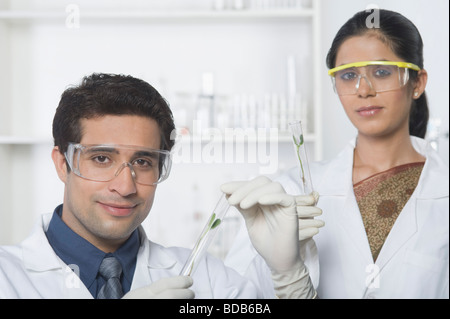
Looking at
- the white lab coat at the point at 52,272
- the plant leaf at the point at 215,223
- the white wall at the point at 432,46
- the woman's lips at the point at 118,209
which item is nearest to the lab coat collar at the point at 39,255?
the white lab coat at the point at 52,272

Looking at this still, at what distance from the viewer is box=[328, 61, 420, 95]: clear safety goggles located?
950 mm

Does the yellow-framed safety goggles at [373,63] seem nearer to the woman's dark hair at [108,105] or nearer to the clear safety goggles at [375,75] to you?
the clear safety goggles at [375,75]

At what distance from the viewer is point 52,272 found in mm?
852

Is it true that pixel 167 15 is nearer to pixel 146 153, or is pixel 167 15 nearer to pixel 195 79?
pixel 195 79

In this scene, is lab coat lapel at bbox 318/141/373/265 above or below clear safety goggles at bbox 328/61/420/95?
below

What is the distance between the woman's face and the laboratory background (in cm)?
9

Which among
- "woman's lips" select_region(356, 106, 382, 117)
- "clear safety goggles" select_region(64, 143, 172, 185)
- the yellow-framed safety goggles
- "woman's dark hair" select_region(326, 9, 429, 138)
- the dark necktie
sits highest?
"woman's dark hair" select_region(326, 9, 429, 138)

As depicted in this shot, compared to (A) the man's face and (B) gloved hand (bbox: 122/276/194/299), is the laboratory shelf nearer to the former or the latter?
(A) the man's face

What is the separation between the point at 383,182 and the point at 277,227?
0.28m

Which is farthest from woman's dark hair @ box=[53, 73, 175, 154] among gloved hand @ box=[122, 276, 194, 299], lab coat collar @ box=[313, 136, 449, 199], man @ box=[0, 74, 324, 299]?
lab coat collar @ box=[313, 136, 449, 199]

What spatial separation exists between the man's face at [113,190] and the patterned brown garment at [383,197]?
41cm

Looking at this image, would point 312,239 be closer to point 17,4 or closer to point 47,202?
point 47,202

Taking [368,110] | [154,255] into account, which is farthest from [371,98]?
[154,255]

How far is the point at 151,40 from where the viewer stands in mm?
1399
